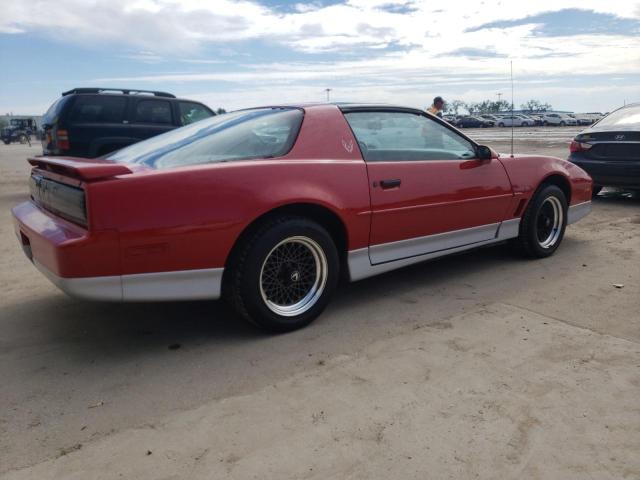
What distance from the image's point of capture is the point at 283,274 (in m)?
3.27

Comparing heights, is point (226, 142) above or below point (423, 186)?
above

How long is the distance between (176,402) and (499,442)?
4.61 feet

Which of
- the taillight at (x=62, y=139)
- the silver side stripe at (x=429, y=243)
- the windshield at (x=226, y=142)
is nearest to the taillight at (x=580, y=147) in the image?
the silver side stripe at (x=429, y=243)

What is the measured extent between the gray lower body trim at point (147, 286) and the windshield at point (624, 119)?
6826mm

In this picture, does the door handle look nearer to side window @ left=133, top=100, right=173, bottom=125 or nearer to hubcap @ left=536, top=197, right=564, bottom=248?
hubcap @ left=536, top=197, right=564, bottom=248

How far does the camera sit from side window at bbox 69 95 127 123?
814 cm

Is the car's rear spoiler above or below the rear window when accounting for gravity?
below

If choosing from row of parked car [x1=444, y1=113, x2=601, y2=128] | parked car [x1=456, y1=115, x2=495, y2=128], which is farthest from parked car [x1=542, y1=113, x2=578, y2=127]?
parked car [x1=456, y1=115, x2=495, y2=128]

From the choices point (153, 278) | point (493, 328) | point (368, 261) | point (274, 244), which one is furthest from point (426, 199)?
point (153, 278)

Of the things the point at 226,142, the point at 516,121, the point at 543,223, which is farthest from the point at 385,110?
the point at 516,121

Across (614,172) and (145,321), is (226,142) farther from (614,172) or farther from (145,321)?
(614,172)

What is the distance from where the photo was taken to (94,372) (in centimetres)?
279

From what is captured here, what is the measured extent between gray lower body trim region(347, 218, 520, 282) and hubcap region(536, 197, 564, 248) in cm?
36

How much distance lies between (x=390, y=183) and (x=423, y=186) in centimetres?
31
